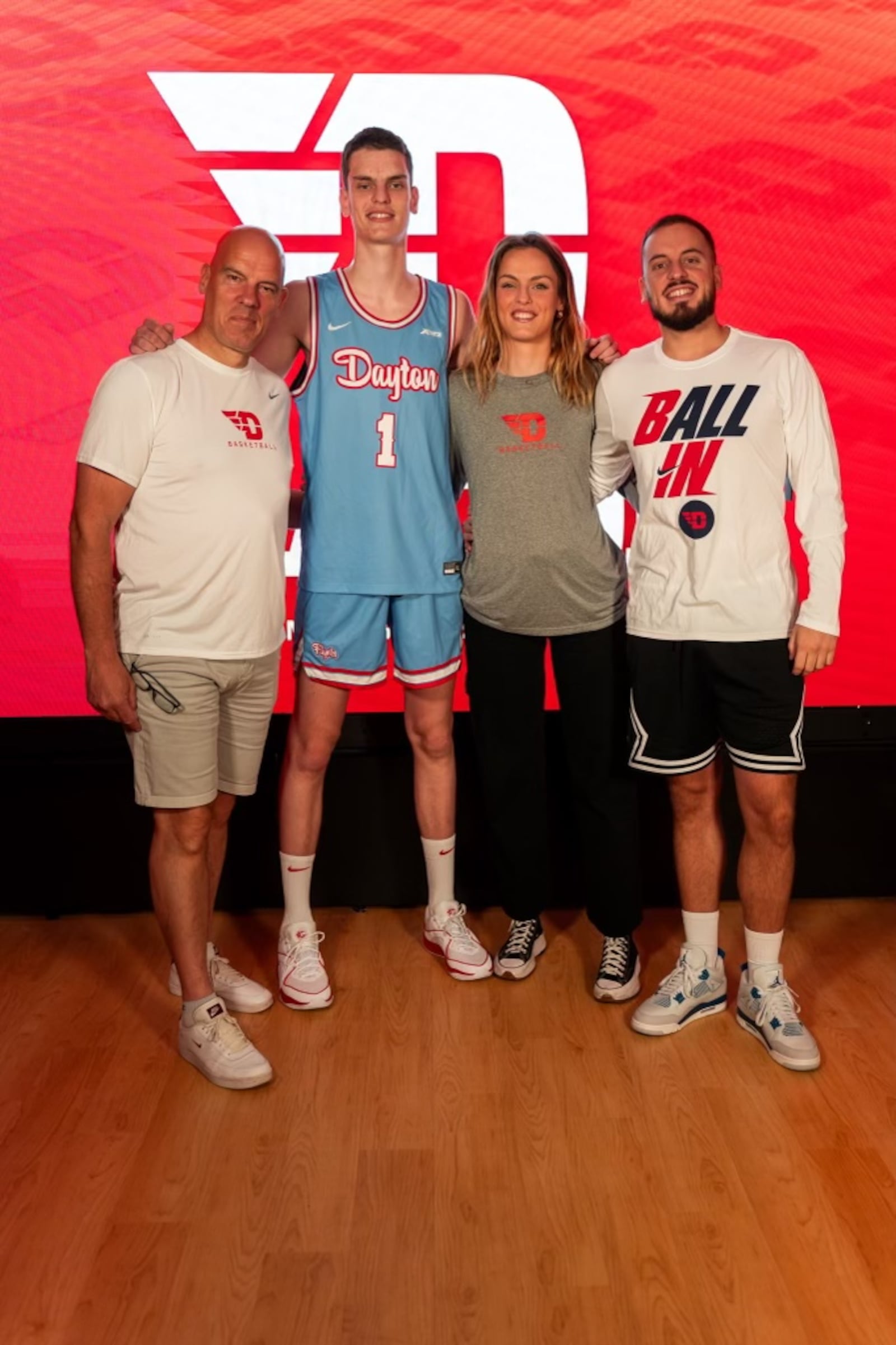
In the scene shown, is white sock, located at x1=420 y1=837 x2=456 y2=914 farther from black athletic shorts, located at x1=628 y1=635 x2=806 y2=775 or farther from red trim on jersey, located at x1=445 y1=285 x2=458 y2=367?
red trim on jersey, located at x1=445 y1=285 x2=458 y2=367

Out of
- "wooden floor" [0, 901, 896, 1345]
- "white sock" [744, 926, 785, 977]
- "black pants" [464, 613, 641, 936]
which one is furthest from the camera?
"black pants" [464, 613, 641, 936]

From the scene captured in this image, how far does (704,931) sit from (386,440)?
1.20m

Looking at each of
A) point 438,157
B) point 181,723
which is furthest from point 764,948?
point 438,157

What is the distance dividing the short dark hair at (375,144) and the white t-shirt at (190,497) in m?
0.52

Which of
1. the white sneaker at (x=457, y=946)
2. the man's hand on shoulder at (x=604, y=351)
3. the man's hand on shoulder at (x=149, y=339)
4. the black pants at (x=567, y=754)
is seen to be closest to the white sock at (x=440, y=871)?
the white sneaker at (x=457, y=946)

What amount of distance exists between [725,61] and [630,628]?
59.7 inches

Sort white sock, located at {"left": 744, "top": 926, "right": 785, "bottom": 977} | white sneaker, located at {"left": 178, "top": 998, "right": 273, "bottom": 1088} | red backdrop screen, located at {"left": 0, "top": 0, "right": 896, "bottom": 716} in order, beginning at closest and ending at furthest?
1. white sneaker, located at {"left": 178, "top": 998, "right": 273, "bottom": 1088}
2. white sock, located at {"left": 744, "top": 926, "right": 785, "bottom": 977}
3. red backdrop screen, located at {"left": 0, "top": 0, "right": 896, "bottom": 716}

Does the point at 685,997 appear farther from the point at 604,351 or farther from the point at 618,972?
the point at 604,351

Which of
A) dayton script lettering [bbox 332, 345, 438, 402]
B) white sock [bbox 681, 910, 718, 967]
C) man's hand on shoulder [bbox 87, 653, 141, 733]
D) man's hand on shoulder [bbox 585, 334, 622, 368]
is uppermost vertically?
man's hand on shoulder [bbox 585, 334, 622, 368]

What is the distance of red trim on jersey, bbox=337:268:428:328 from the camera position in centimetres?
246

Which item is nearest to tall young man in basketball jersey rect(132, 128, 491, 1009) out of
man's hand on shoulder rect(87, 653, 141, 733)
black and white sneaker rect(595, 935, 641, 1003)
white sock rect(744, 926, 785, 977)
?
man's hand on shoulder rect(87, 653, 141, 733)

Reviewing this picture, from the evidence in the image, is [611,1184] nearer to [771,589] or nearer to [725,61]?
[771,589]

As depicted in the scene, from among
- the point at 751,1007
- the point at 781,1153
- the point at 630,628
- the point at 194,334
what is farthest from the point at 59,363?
the point at 781,1153

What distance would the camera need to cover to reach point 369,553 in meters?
2.48
